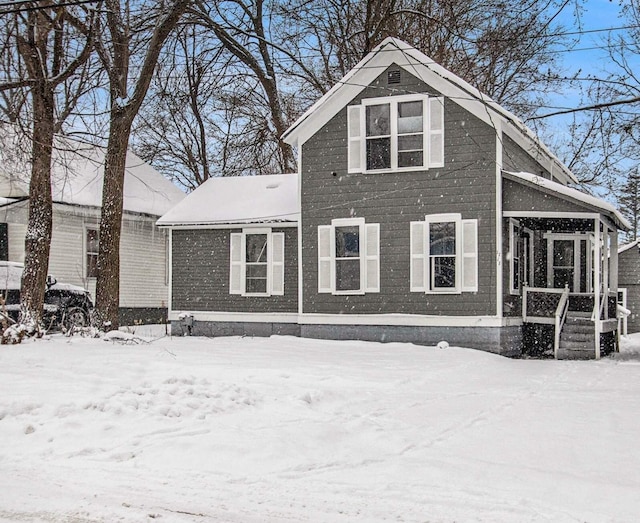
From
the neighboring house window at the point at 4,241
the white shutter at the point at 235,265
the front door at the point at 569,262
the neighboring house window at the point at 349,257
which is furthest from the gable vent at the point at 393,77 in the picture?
the neighboring house window at the point at 4,241

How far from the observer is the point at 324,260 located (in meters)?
19.2

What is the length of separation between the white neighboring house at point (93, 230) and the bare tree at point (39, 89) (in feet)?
20.4

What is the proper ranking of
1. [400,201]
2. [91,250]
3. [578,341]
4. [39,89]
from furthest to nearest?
[91,250] → [400,201] → [578,341] → [39,89]

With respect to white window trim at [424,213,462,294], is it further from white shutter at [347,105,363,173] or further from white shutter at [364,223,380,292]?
white shutter at [347,105,363,173]

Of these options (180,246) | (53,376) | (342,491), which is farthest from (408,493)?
(180,246)

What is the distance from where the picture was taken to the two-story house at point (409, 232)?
1747 centimetres

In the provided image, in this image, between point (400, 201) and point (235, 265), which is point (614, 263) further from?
point (235, 265)

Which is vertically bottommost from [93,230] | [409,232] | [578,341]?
[578,341]

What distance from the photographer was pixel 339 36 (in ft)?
91.6

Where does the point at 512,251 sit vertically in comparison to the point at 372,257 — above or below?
above

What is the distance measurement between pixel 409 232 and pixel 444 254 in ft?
3.25

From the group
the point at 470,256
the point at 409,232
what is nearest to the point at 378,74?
the point at 409,232

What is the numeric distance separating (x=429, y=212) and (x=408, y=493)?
1293 centimetres

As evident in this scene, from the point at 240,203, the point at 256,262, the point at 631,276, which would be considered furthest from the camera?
the point at 631,276
